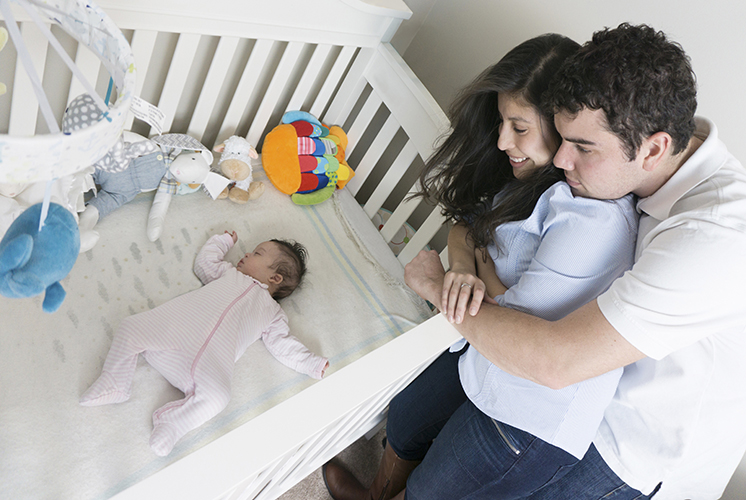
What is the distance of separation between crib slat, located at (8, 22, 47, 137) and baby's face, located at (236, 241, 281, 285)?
1.80ft

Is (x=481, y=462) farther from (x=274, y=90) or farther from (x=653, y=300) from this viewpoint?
(x=274, y=90)

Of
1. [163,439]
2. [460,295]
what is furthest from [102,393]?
[460,295]

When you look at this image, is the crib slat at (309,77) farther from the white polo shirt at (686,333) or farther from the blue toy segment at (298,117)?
the white polo shirt at (686,333)

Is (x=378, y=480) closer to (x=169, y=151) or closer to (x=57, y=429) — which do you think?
(x=57, y=429)

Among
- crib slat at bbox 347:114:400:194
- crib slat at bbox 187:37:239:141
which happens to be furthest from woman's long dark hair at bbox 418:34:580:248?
crib slat at bbox 187:37:239:141

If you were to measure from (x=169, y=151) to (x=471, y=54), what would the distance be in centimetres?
100

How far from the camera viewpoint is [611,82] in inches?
30.2

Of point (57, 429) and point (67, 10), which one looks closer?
point (67, 10)

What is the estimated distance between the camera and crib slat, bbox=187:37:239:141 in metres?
1.23

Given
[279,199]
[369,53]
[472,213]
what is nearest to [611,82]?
[472,213]

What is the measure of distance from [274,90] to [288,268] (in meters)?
0.52

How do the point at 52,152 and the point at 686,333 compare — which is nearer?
the point at 52,152

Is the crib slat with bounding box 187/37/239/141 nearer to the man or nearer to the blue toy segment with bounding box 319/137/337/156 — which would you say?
the blue toy segment with bounding box 319/137/337/156

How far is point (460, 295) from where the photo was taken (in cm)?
97
